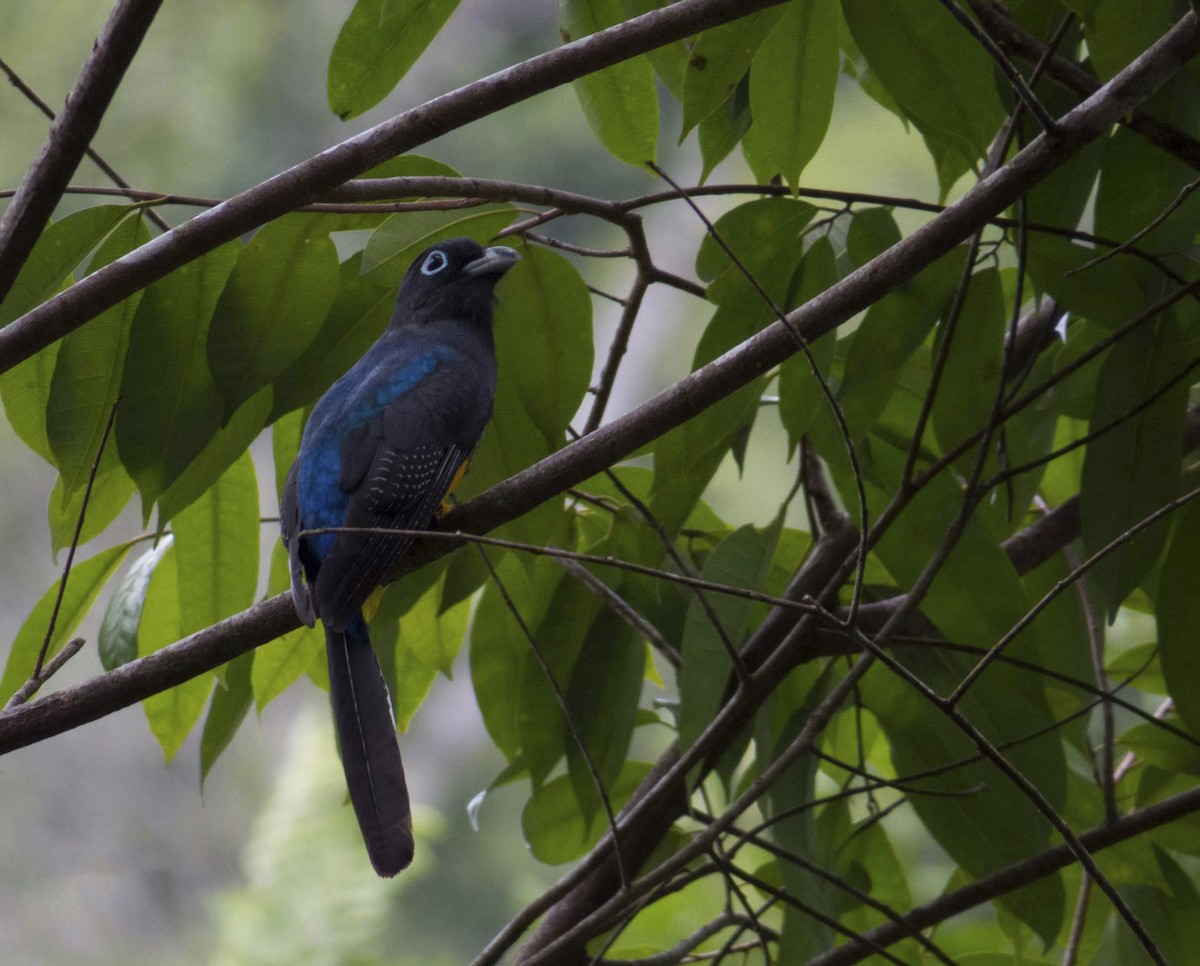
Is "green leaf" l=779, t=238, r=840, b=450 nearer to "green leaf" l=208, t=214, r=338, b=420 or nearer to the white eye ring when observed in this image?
"green leaf" l=208, t=214, r=338, b=420

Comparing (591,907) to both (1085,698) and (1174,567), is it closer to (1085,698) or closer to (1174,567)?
(1085,698)

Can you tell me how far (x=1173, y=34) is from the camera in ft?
5.75

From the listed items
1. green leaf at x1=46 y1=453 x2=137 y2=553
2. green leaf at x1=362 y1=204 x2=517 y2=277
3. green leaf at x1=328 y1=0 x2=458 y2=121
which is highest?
green leaf at x1=328 y1=0 x2=458 y2=121

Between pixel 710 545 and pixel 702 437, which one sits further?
pixel 710 545

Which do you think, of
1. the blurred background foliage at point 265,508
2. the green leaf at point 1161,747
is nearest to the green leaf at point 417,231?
the green leaf at point 1161,747

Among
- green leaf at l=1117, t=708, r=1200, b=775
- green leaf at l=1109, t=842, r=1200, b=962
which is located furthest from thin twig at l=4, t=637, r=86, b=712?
green leaf at l=1109, t=842, r=1200, b=962

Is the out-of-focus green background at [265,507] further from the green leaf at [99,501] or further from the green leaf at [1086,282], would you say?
the green leaf at [1086,282]

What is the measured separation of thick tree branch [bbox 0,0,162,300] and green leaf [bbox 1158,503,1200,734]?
5.65 ft

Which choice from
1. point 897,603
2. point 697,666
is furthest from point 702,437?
point 897,603

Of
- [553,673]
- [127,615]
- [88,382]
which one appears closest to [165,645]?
[127,615]

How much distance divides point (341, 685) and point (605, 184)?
11050 mm

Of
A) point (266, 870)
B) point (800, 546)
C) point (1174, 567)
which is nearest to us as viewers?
point (1174, 567)

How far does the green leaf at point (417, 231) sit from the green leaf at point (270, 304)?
0.27 feet

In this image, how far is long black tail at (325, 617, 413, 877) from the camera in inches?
88.5
